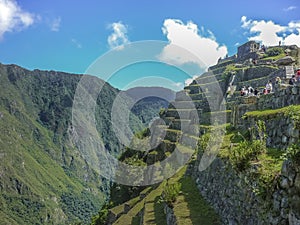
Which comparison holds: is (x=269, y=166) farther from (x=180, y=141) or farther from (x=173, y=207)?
(x=180, y=141)

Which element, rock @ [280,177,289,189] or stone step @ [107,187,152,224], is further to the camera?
stone step @ [107,187,152,224]

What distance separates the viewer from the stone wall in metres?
7.12

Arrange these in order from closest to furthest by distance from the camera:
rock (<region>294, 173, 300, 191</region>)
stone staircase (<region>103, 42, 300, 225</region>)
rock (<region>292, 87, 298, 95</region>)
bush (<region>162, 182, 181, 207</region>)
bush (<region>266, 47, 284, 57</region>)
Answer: rock (<region>294, 173, 300, 191</region>) → rock (<region>292, 87, 298, 95</region>) → bush (<region>162, 182, 181, 207</region>) → stone staircase (<region>103, 42, 300, 225</region>) → bush (<region>266, 47, 284, 57</region>)

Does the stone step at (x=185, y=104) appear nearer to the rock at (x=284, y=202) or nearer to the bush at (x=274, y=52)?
the bush at (x=274, y=52)

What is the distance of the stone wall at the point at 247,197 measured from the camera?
280 inches

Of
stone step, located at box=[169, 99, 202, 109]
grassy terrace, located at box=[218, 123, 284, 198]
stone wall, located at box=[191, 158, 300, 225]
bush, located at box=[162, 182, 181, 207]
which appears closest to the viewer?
stone wall, located at box=[191, 158, 300, 225]

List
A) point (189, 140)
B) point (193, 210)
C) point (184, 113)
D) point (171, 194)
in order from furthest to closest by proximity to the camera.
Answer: point (184, 113) → point (189, 140) → point (171, 194) → point (193, 210)

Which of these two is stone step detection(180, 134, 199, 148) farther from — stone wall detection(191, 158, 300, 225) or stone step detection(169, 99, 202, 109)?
stone wall detection(191, 158, 300, 225)

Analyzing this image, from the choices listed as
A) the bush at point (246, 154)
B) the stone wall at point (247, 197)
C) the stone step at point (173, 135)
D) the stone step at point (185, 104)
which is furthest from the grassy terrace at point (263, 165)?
the stone step at point (185, 104)

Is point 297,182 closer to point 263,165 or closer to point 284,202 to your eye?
point 284,202

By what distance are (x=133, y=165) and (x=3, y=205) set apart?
173221 mm

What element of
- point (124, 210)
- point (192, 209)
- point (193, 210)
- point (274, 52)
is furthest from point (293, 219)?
point (274, 52)

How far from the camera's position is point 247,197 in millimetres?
10320

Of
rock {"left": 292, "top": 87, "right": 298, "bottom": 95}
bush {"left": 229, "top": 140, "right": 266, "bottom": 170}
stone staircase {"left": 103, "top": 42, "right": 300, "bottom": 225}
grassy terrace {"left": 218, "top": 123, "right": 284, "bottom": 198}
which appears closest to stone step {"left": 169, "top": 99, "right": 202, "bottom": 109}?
stone staircase {"left": 103, "top": 42, "right": 300, "bottom": 225}
